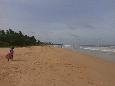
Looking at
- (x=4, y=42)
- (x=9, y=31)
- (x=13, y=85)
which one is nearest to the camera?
(x=13, y=85)

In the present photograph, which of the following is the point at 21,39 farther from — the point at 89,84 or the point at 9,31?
the point at 89,84

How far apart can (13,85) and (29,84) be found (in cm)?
65

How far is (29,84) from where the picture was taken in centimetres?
1066

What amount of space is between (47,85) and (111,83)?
121 inches

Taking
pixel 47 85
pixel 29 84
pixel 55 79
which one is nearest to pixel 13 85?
pixel 29 84

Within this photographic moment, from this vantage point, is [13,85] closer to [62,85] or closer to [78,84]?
[62,85]

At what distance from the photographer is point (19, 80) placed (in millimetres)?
11492

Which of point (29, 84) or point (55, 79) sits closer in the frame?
point (29, 84)

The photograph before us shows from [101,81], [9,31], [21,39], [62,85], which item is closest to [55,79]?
[62,85]

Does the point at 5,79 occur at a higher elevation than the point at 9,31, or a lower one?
lower

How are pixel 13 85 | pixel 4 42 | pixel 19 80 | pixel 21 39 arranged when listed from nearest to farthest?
pixel 13 85
pixel 19 80
pixel 4 42
pixel 21 39

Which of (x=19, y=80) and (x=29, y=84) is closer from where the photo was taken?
(x=29, y=84)

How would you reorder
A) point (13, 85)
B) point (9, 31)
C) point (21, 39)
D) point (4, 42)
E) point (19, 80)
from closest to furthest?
point (13, 85) < point (19, 80) < point (4, 42) < point (21, 39) < point (9, 31)

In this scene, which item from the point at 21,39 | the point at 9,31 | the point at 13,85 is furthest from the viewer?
the point at 9,31
